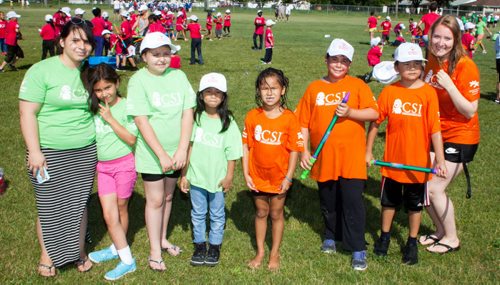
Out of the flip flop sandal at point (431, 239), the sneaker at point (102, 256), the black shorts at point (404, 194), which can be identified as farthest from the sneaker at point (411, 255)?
the sneaker at point (102, 256)

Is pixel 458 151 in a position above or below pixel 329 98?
below

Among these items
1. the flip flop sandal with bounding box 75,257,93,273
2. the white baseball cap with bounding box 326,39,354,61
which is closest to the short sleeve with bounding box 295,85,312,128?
the white baseball cap with bounding box 326,39,354,61

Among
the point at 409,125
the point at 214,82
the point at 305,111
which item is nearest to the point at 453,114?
the point at 409,125

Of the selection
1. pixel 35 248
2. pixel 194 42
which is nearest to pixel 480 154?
pixel 35 248

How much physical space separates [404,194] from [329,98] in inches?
44.7

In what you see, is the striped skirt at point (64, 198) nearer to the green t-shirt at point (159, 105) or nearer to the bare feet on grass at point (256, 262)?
the green t-shirt at point (159, 105)

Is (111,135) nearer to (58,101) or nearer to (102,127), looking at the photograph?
(102,127)

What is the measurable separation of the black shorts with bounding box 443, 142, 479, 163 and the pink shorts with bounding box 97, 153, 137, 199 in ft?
9.22

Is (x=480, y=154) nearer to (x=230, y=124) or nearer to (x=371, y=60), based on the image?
(x=230, y=124)

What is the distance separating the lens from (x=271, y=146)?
3.97m

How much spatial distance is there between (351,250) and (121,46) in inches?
529

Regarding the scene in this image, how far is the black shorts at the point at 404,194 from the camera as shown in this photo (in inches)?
165

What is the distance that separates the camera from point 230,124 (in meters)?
4.03

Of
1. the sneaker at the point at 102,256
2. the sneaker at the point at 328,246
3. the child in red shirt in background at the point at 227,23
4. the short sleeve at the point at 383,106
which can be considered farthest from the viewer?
the child in red shirt in background at the point at 227,23
